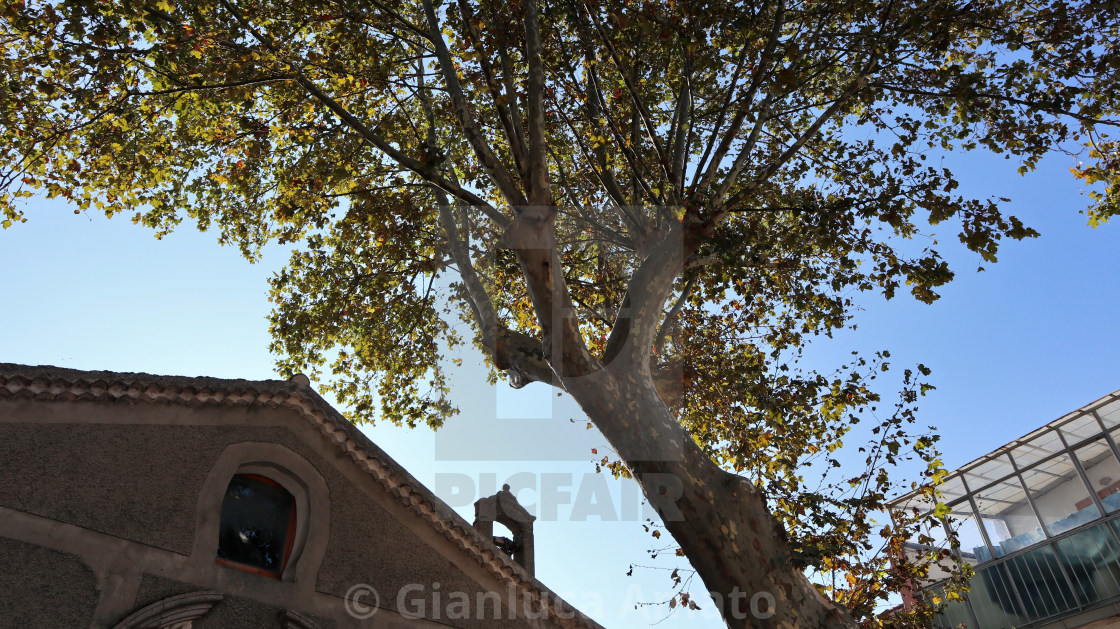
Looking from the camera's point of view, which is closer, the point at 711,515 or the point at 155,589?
the point at 711,515

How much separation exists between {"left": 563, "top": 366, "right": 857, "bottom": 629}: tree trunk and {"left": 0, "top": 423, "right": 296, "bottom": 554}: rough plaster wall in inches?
210

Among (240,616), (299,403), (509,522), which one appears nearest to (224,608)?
(240,616)

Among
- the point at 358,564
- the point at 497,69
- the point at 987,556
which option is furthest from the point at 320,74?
the point at 987,556

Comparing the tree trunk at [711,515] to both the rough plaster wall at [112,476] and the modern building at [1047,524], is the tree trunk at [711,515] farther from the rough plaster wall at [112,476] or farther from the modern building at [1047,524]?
the modern building at [1047,524]

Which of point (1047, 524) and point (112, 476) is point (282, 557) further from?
point (1047, 524)

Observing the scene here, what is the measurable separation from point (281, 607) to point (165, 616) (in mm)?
1439

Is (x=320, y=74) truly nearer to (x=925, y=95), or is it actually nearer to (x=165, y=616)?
(x=165, y=616)

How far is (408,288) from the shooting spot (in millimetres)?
16031

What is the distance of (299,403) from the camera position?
33.9ft

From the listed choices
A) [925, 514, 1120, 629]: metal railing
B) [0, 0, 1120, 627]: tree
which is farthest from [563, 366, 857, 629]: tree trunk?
[925, 514, 1120, 629]: metal railing

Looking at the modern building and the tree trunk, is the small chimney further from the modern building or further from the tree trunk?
the modern building

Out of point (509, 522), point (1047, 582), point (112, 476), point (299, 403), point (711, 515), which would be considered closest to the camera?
point (711, 515)

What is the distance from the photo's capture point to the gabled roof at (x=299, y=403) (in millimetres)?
8375

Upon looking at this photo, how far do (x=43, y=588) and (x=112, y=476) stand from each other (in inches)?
54.6
